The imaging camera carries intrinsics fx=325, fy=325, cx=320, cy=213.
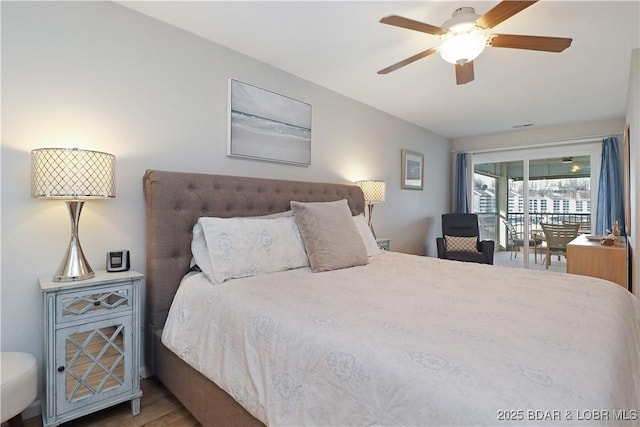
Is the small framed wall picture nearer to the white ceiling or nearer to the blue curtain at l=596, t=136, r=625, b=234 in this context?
the white ceiling

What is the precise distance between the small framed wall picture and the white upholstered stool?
4044mm

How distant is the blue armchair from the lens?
4.35m

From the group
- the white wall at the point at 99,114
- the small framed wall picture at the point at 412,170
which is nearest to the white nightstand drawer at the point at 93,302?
the white wall at the point at 99,114

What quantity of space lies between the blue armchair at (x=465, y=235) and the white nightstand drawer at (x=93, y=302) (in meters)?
3.83

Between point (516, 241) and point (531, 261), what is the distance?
38 centimetres

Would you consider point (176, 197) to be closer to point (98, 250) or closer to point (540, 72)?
point (98, 250)

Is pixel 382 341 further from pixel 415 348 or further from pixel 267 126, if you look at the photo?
pixel 267 126

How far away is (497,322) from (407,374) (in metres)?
0.54

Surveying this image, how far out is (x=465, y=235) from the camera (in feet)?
15.6

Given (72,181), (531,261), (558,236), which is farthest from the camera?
(531,261)

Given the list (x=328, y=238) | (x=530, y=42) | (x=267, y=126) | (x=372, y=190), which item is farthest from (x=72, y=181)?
(x=372, y=190)

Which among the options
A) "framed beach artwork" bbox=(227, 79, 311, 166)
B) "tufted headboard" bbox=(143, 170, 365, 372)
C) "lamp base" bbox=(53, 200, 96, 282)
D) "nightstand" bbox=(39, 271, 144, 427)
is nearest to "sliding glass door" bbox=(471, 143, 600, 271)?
"framed beach artwork" bbox=(227, 79, 311, 166)

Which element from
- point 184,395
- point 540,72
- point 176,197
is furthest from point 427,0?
point 184,395

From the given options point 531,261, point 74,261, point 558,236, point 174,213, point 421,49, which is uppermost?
point 421,49
